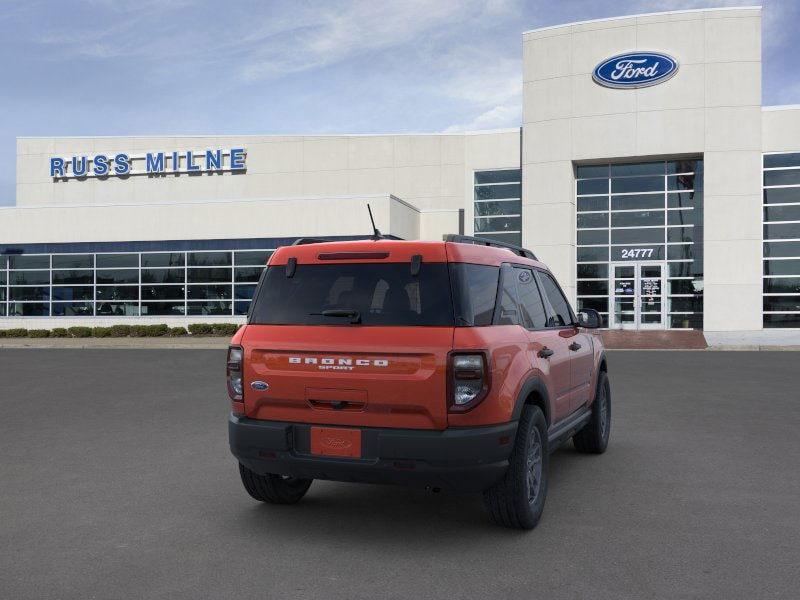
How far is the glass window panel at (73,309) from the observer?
34375 mm

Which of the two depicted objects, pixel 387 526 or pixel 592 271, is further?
pixel 592 271

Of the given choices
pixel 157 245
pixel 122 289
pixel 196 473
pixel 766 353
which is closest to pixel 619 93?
pixel 766 353

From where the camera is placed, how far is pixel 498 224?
→ 33469mm

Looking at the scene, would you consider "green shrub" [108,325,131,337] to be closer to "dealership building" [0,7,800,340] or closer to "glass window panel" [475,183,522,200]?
"dealership building" [0,7,800,340]

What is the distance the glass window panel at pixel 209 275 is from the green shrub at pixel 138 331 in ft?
11.9

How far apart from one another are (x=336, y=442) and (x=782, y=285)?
27.9 m

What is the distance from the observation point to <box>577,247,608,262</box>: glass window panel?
101ft

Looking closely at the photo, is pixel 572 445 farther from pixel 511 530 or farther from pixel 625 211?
pixel 625 211

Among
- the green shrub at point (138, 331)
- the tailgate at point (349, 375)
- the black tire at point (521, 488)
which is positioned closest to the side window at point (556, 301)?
the black tire at point (521, 488)

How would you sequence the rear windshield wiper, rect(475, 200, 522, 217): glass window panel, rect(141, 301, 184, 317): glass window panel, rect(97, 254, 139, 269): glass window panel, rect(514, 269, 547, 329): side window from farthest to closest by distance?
rect(97, 254, 139, 269): glass window panel < rect(141, 301, 184, 317): glass window panel < rect(475, 200, 522, 217): glass window panel < rect(514, 269, 547, 329): side window < the rear windshield wiper

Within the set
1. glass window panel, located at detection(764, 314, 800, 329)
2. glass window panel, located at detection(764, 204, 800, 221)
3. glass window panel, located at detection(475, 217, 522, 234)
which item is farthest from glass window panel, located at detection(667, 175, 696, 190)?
glass window panel, located at detection(475, 217, 522, 234)

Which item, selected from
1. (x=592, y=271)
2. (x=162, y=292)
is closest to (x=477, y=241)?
(x=592, y=271)

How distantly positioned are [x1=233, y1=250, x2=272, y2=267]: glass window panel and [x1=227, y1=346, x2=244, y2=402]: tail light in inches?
1085

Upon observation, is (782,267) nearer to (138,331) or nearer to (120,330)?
(138,331)
